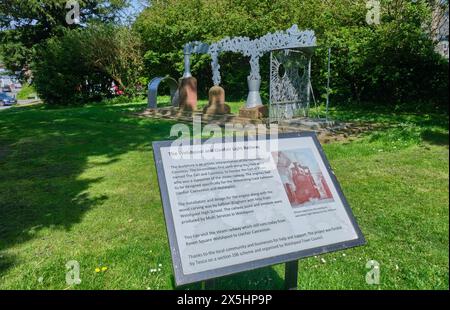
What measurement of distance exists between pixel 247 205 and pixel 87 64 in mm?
23187

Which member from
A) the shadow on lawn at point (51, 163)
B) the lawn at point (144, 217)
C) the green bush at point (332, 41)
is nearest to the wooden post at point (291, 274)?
the lawn at point (144, 217)

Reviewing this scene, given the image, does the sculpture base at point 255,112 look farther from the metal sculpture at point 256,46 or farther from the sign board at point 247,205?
the sign board at point 247,205

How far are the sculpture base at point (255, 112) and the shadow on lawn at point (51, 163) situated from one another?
2557 millimetres

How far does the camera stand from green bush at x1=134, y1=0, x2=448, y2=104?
13633 millimetres

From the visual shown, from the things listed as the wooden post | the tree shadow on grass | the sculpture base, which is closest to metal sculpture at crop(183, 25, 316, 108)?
the sculpture base

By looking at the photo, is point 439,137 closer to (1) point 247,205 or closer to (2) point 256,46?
(1) point 247,205

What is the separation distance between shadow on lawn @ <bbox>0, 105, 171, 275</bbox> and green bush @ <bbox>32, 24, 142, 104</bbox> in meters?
10.4

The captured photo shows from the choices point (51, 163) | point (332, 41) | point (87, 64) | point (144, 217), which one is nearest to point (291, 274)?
point (144, 217)

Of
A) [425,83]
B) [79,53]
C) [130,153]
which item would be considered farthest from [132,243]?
[79,53]

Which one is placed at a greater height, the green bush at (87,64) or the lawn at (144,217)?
the green bush at (87,64)

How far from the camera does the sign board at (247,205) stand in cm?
231

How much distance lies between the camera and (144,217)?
4.58 m

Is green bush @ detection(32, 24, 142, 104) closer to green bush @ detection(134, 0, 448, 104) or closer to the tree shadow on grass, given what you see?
green bush @ detection(134, 0, 448, 104)

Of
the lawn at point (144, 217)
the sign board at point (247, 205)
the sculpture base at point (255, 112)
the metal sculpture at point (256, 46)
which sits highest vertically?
the metal sculpture at point (256, 46)
